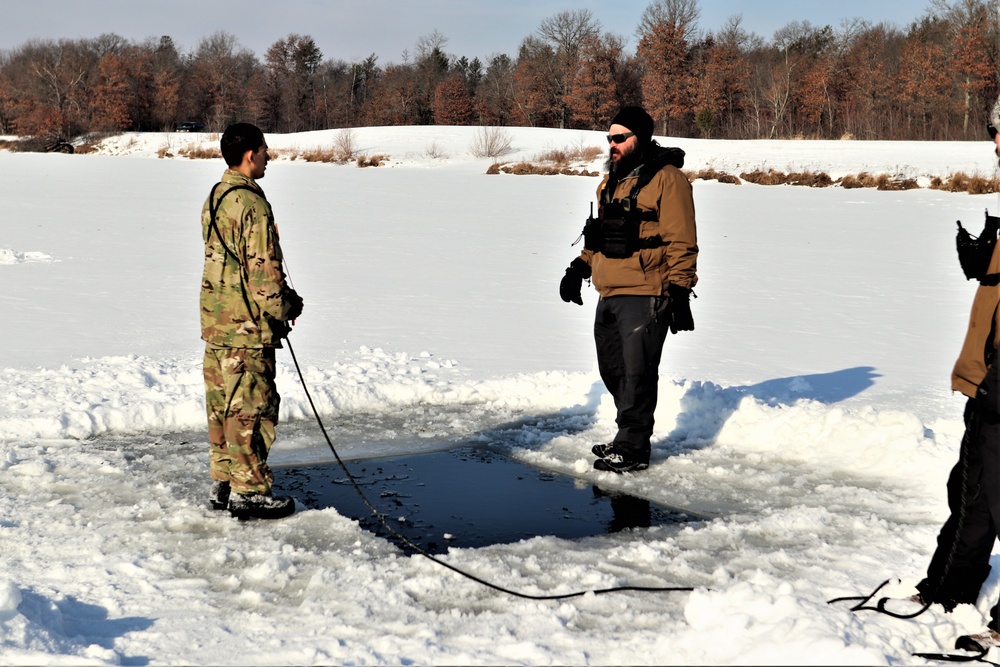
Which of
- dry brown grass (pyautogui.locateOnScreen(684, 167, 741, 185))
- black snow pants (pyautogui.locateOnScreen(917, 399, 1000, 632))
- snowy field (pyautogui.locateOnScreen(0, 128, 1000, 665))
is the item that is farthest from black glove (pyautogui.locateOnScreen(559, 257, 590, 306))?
dry brown grass (pyautogui.locateOnScreen(684, 167, 741, 185))

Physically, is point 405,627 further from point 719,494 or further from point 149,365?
point 149,365

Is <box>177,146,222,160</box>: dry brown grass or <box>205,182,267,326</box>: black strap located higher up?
<box>177,146,222,160</box>: dry brown grass

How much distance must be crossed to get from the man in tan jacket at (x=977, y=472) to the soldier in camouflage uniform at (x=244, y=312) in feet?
9.33

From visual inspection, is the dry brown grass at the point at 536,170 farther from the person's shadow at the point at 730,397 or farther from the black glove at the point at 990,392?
the black glove at the point at 990,392

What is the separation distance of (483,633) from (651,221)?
8.84 feet

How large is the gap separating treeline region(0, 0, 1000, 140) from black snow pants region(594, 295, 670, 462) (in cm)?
4131

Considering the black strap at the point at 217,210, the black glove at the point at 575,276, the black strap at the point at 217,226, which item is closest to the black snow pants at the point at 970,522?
the black glove at the point at 575,276

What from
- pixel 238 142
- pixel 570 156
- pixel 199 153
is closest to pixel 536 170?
pixel 570 156

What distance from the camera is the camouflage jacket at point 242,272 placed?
4477 mm

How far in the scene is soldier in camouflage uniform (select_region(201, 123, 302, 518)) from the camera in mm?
4492

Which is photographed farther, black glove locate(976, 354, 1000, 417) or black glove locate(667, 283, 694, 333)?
black glove locate(667, 283, 694, 333)

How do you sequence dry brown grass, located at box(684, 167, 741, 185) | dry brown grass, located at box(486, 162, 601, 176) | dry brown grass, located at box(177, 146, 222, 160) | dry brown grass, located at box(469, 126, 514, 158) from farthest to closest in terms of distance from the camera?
dry brown grass, located at box(177, 146, 222, 160)
dry brown grass, located at box(469, 126, 514, 158)
dry brown grass, located at box(486, 162, 601, 176)
dry brown grass, located at box(684, 167, 741, 185)

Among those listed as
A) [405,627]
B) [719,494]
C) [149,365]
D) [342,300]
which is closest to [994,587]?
[719,494]

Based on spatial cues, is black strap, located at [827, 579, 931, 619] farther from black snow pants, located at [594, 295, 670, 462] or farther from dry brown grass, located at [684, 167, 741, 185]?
dry brown grass, located at [684, 167, 741, 185]
